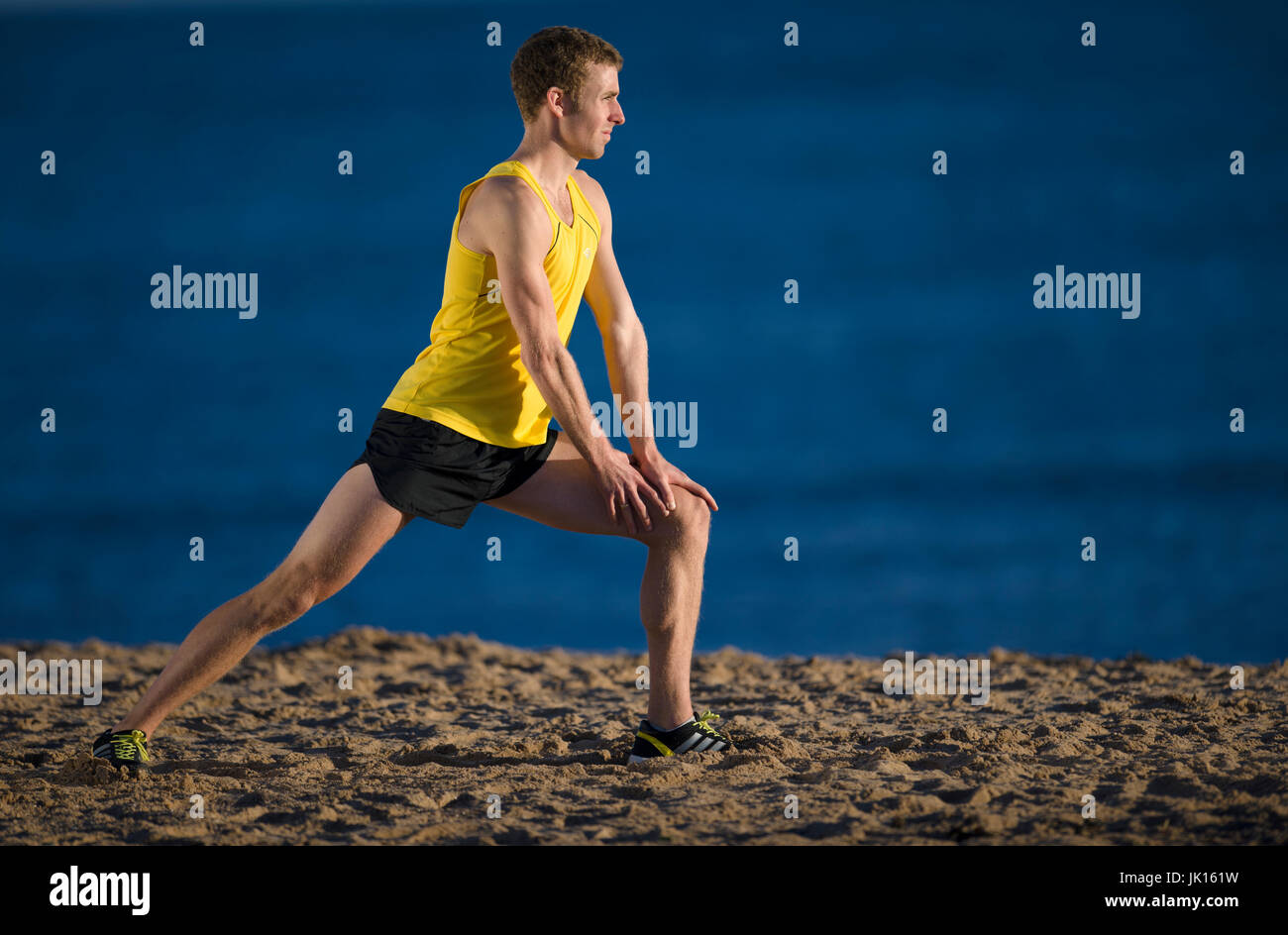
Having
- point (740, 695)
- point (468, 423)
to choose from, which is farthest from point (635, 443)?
point (740, 695)

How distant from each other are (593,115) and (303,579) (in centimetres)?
138

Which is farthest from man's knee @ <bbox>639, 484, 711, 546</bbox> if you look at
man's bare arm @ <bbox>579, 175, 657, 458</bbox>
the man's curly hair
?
the man's curly hair

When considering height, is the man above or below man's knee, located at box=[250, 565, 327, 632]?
above

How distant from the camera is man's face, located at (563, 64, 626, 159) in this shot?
121 inches

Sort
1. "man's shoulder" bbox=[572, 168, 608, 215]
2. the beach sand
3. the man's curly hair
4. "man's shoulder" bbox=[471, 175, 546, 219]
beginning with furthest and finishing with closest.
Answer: "man's shoulder" bbox=[572, 168, 608, 215] < the man's curly hair < "man's shoulder" bbox=[471, 175, 546, 219] < the beach sand

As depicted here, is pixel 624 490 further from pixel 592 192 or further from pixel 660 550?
pixel 592 192

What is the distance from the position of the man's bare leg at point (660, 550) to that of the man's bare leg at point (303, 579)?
13.0 inches

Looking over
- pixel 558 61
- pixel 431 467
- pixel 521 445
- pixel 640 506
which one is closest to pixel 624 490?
pixel 640 506

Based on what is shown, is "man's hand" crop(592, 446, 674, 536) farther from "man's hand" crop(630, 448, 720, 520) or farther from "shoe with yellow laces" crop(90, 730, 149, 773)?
"shoe with yellow laces" crop(90, 730, 149, 773)

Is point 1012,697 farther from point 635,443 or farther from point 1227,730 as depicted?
point 635,443

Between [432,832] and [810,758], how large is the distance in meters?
1.09

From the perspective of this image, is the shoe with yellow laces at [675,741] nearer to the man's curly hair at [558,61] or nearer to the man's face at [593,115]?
the man's face at [593,115]
